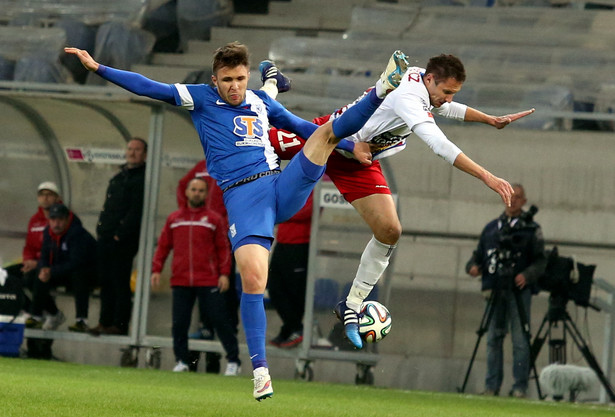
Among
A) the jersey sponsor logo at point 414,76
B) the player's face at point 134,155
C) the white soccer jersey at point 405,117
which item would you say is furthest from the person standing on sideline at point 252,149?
the player's face at point 134,155

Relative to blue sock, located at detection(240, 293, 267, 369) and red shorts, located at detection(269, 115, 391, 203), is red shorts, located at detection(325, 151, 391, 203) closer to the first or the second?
red shorts, located at detection(269, 115, 391, 203)

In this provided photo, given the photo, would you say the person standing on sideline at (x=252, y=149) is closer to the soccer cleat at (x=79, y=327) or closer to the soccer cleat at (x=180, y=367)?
the soccer cleat at (x=180, y=367)

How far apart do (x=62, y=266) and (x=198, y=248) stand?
1756mm

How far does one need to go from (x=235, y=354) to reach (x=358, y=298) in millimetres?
3929

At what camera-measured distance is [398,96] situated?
7.98 meters

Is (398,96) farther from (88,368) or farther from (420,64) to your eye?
(420,64)

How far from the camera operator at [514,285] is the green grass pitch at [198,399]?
2.06 feet

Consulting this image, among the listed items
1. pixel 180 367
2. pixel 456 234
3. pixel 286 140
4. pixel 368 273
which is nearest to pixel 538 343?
pixel 456 234

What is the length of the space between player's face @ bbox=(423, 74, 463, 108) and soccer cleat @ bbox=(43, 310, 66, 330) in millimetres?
6735

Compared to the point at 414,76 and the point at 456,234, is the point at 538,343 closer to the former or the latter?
the point at 456,234

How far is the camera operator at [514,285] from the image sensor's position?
39.1 ft

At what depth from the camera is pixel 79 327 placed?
13.3m

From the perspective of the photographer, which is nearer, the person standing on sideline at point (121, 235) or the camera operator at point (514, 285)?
the camera operator at point (514, 285)

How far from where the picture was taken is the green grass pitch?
7.68 meters
